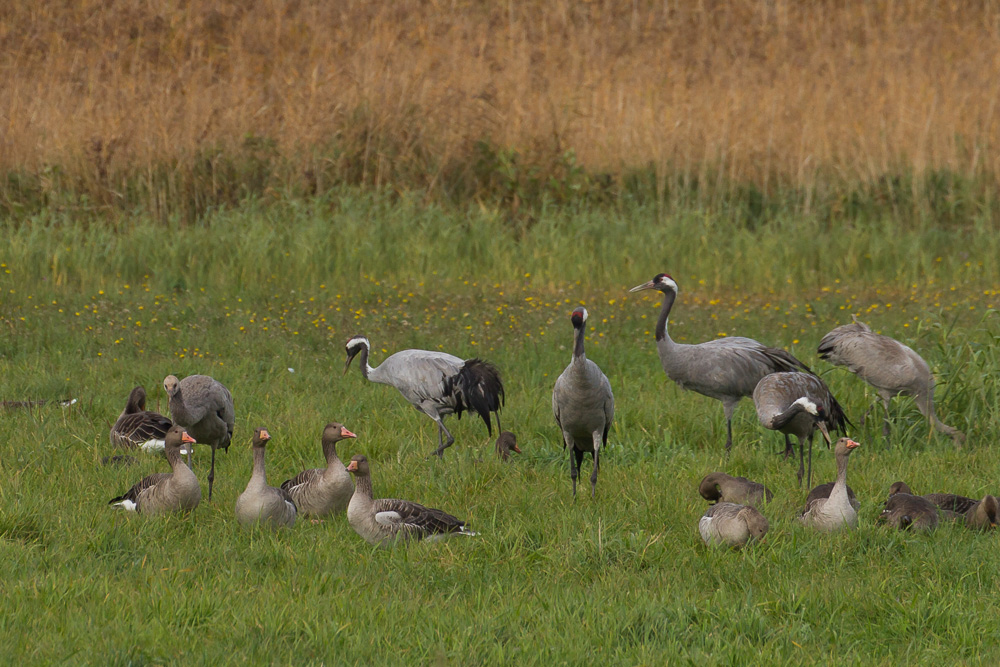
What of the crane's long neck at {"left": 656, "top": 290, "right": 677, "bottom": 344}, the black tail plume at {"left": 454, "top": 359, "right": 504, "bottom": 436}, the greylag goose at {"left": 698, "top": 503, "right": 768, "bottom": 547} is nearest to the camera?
the greylag goose at {"left": 698, "top": 503, "right": 768, "bottom": 547}

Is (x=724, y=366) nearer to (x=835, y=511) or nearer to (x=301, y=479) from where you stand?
(x=835, y=511)

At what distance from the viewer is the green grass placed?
17.0 feet

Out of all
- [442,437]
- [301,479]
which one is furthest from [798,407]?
[301,479]

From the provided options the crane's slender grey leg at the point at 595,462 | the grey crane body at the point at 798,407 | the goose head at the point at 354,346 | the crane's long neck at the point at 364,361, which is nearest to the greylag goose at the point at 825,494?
the grey crane body at the point at 798,407

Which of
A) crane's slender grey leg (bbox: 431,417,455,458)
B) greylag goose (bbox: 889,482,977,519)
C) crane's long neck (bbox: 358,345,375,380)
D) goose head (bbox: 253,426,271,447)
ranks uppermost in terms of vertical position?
goose head (bbox: 253,426,271,447)

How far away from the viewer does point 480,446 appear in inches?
352

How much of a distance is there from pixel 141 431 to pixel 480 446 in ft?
8.14

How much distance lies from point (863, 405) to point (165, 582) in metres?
6.00

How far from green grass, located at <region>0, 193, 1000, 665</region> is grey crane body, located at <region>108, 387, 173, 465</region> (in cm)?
17

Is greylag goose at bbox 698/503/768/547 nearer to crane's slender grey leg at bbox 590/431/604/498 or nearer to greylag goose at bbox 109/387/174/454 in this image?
crane's slender grey leg at bbox 590/431/604/498

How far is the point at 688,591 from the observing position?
225 inches

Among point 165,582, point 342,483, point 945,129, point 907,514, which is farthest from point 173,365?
point 945,129

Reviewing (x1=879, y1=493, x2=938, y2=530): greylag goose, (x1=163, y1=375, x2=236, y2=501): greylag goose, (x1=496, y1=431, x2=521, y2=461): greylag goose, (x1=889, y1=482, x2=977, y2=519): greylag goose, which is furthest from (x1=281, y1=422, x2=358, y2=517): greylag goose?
(x1=889, y1=482, x2=977, y2=519): greylag goose

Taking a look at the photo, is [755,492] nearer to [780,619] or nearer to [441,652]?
[780,619]
